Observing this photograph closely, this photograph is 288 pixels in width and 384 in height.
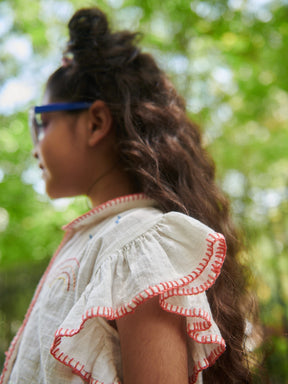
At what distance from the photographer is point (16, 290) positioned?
5.67 metres

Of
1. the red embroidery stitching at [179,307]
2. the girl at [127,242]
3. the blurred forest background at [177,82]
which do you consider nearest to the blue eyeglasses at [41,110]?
the girl at [127,242]

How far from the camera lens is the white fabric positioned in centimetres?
91

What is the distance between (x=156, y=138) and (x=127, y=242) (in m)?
0.51

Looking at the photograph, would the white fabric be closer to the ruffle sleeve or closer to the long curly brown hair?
the ruffle sleeve

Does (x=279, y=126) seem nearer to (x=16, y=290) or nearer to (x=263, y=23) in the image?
(x=263, y=23)

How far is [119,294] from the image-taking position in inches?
36.4

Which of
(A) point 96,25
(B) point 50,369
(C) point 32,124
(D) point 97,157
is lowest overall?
(B) point 50,369

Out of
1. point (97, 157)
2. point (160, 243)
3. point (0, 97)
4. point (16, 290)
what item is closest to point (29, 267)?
point (16, 290)

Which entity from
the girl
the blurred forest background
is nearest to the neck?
the girl

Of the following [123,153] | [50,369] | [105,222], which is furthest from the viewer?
Answer: [123,153]

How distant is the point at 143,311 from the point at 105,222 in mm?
445

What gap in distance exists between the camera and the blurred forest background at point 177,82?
4.83m

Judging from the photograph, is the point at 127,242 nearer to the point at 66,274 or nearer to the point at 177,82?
the point at 66,274

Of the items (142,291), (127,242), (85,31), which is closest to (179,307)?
(142,291)
